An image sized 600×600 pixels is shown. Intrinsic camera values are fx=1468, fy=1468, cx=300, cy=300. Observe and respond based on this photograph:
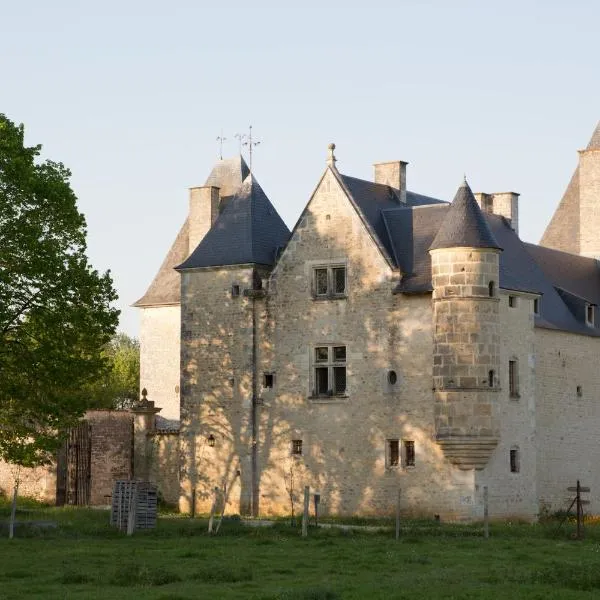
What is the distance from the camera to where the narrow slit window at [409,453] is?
128ft

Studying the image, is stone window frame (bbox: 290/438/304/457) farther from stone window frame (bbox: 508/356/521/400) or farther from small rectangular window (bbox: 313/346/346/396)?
stone window frame (bbox: 508/356/521/400)

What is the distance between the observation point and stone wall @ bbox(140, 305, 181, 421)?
54.3 meters

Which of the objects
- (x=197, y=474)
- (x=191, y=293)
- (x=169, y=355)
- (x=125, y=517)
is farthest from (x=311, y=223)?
(x=169, y=355)

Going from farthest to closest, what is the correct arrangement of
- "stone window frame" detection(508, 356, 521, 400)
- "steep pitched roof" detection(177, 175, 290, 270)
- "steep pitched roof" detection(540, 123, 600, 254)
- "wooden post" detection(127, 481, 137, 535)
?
1. "steep pitched roof" detection(540, 123, 600, 254)
2. "steep pitched roof" detection(177, 175, 290, 270)
3. "stone window frame" detection(508, 356, 521, 400)
4. "wooden post" detection(127, 481, 137, 535)

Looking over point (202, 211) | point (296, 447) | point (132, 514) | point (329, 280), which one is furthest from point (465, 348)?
point (202, 211)

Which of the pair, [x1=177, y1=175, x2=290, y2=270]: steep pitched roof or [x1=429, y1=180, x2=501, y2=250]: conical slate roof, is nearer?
[x1=429, y1=180, x2=501, y2=250]: conical slate roof

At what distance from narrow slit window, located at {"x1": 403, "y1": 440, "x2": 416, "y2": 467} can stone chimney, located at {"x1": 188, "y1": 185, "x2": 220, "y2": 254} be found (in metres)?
15.4

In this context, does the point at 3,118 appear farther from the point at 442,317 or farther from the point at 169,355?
the point at 169,355

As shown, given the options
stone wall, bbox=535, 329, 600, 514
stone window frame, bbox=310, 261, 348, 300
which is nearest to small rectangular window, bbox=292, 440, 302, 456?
stone window frame, bbox=310, 261, 348, 300

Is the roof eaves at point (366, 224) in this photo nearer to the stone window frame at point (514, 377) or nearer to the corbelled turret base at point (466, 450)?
the stone window frame at point (514, 377)

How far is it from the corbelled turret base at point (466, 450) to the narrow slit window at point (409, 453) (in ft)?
3.84

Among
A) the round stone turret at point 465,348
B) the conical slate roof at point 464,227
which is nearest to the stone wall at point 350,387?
the round stone turret at point 465,348

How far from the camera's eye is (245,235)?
4312 cm

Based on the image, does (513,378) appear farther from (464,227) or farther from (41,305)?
(41,305)
